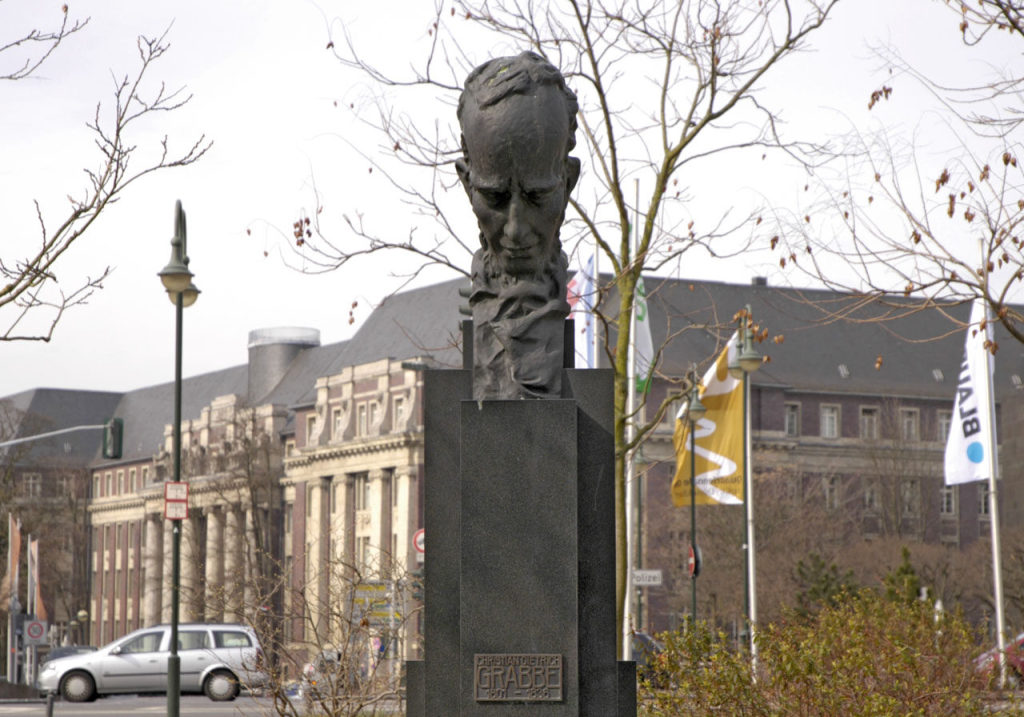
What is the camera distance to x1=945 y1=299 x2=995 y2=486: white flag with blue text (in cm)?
2759

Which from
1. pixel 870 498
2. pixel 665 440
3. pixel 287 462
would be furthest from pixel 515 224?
pixel 287 462

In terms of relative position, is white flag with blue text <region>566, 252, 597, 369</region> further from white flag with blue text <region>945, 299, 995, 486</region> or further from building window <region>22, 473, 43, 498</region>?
building window <region>22, 473, 43, 498</region>

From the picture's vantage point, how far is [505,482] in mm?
7441

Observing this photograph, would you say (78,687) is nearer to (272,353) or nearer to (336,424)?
(336,424)

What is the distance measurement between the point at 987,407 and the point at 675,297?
5267cm

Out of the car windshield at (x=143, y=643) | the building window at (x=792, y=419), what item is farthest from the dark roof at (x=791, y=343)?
the car windshield at (x=143, y=643)

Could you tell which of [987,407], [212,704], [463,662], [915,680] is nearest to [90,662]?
[212,704]

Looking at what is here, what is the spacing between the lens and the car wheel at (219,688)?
3238 centimetres

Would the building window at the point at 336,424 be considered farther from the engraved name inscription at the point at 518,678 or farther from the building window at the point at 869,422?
the engraved name inscription at the point at 518,678

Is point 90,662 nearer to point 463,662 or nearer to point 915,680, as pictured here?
point 915,680

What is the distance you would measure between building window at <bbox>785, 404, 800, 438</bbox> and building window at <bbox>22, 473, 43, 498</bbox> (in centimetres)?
5760

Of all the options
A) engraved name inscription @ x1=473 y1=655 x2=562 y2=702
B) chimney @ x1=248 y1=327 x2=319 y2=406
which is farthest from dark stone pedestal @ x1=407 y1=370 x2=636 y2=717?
chimney @ x1=248 y1=327 x2=319 y2=406

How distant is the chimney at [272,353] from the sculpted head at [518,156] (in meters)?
105

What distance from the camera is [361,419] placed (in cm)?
9238
